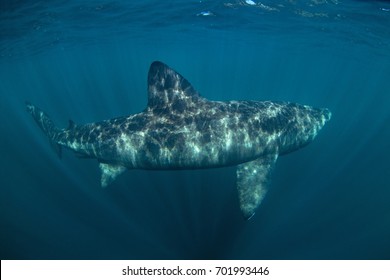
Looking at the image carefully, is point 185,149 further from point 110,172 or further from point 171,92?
point 110,172

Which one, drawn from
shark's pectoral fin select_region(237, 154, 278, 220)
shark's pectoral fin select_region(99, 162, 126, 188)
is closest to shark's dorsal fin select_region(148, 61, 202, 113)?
shark's pectoral fin select_region(99, 162, 126, 188)

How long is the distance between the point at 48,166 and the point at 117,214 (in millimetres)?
8913

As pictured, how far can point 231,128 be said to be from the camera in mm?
10242

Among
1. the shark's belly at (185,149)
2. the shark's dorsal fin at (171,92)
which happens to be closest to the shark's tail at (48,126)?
the shark's belly at (185,149)

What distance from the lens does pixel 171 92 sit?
10352mm

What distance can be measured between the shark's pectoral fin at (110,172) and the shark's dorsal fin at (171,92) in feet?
9.37

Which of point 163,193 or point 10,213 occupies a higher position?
point 163,193

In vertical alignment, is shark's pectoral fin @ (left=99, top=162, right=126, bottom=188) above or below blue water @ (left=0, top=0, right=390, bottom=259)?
above

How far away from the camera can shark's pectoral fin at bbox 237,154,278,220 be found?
973 cm

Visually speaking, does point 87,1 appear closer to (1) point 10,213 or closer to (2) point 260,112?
(1) point 10,213

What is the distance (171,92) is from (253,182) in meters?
4.49

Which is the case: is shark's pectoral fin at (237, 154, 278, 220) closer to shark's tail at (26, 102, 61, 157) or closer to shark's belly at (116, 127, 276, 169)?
shark's belly at (116, 127, 276, 169)

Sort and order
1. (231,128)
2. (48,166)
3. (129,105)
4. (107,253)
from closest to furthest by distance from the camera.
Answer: (231,128), (107,253), (48,166), (129,105)

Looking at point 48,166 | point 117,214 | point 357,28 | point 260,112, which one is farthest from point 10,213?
point 357,28
